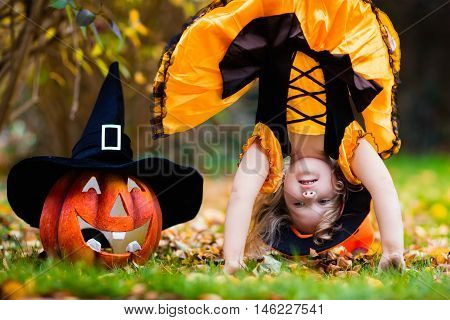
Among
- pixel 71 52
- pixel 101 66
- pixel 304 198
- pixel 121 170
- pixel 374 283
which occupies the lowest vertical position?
Result: pixel 374 283

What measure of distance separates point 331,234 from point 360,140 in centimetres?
46

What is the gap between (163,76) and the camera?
253 cm

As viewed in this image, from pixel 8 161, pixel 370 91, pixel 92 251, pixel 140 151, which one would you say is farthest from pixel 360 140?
pixel 8 161

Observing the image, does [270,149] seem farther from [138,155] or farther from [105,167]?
[138,155]

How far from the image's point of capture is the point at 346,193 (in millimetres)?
2760

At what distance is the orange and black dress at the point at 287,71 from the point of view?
8.04 feet

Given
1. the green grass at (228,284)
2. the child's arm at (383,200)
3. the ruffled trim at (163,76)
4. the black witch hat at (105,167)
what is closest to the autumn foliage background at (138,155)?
the green grass at (228,284)

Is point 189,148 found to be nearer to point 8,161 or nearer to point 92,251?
point 8,161

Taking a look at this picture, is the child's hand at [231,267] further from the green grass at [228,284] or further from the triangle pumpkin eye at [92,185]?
the triangle pumpkin eye at [92,185]

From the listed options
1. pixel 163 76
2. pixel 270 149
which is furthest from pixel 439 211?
pixel 163 76

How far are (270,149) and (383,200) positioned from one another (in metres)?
0.49

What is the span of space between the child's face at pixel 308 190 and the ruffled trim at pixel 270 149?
13 centimetres

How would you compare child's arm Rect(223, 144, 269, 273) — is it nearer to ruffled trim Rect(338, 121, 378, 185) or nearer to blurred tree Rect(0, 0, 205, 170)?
ruffled trim Rect(338, 121, 378, 185)

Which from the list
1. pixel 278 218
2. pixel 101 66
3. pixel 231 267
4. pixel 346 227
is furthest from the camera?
pixel 101 66
